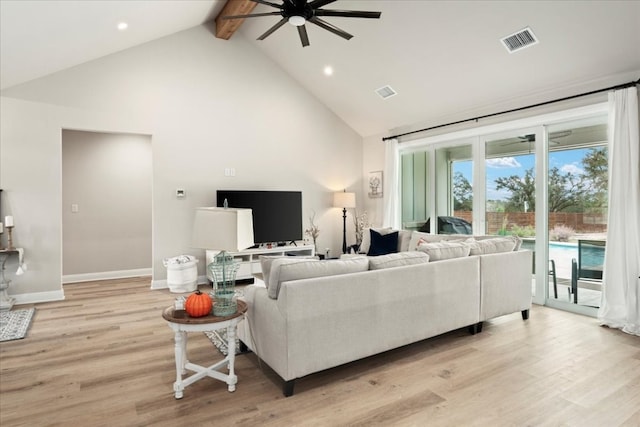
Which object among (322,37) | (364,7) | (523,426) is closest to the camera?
(523,426)

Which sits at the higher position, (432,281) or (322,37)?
(322,37)

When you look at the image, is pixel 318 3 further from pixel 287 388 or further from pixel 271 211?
pixel 271 211

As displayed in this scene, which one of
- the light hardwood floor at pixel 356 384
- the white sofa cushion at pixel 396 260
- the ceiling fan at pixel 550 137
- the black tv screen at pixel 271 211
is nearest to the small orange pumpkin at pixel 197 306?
the light hardwood floor at pixel 356 384

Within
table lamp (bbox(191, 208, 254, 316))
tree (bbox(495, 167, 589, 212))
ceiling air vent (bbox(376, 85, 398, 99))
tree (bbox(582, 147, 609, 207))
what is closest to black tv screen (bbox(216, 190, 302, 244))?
ceiling air vent (bbox(376, 85, 398, 99))

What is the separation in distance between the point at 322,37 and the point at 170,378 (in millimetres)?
4869

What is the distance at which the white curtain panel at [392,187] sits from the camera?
22.2ft

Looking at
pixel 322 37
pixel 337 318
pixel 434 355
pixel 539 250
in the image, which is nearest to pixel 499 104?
pixel 539 250

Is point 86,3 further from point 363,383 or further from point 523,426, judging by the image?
point 523,426

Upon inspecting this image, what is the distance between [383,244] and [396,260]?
8.08 ft

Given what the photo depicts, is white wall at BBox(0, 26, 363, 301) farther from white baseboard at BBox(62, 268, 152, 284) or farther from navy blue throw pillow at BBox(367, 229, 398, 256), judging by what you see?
navy blue throw pillow at BBox(367, 229, 398, 256)

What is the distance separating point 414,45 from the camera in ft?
16.0

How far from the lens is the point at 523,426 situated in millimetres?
2137

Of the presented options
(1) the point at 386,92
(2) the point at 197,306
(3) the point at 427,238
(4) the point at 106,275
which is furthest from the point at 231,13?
(4) the point at 106,275

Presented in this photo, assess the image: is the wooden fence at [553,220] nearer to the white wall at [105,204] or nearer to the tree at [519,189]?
the tree at [519,189]
